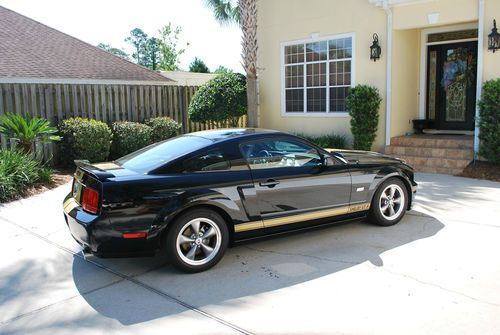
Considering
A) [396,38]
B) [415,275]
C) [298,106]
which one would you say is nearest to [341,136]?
[298,106]

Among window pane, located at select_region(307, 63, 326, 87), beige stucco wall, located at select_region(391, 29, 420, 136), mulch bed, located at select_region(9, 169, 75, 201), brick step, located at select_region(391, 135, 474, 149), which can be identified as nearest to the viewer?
mulch bed, located at select_region(9, 169, 75, 201)

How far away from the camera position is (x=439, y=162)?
10500mm

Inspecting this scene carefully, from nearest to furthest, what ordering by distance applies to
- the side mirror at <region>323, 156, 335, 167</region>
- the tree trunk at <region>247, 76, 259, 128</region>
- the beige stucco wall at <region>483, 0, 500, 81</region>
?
the side mirror at <region>323, 156, 335, 167</region> → the beige stucco wall at <region>483, 0, 500, 81</region> → the tree trunk at <region>247, 76, 259, 128</region>

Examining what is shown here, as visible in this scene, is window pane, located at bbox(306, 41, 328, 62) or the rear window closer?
the rear window

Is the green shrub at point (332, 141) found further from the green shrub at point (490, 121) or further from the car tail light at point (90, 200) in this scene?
the car tail light at point (90, 200)

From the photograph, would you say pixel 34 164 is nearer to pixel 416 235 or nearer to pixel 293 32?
pixel 416 235

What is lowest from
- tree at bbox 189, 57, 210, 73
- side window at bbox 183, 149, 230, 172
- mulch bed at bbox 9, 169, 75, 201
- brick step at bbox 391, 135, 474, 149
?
mulch bed at bbox 9, 169, 75, 201

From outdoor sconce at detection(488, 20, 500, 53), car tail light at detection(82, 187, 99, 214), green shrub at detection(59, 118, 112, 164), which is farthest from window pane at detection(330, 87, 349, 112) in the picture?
car tail light at detection(82, 187, 99, 214)

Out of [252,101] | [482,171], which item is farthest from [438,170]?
[252,101]

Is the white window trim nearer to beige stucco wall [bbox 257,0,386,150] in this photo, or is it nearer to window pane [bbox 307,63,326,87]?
beige stucco wall [bbox 257,0,386,150]

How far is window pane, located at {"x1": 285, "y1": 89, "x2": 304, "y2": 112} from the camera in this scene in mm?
14055

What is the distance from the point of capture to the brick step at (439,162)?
33.6 ft

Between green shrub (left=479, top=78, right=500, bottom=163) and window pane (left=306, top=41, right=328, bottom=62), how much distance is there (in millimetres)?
4698

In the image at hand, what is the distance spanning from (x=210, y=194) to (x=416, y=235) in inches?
109
